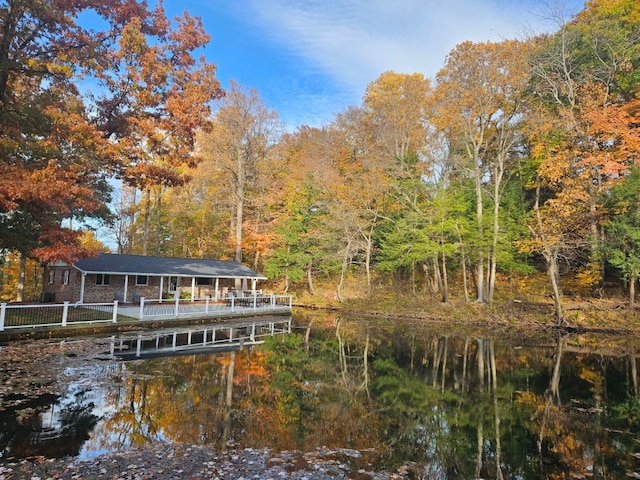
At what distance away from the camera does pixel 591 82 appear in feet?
65.4

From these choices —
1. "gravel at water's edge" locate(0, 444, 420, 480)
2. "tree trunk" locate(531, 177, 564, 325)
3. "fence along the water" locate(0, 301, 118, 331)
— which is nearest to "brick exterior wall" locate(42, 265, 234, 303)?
"fence along the water" locate(0, 301, 118, 331)

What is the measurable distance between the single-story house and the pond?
11.4 meters

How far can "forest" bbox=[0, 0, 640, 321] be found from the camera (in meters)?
12.6

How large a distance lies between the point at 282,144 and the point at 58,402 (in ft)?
93.9

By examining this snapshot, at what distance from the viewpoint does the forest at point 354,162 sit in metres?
12.6

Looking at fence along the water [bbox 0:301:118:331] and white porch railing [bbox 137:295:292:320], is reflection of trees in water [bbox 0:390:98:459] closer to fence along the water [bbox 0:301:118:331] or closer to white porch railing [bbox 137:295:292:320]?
fence along the water [bbox 0:301:118:331]

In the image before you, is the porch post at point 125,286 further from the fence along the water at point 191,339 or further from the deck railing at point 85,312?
the fence along the water at point 191,339

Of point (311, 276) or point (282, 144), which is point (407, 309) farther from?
point (282, 144)


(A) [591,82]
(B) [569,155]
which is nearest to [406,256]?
(B) [569,155]

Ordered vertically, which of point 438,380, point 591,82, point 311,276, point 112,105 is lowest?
point 438,380

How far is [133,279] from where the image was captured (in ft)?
72.8

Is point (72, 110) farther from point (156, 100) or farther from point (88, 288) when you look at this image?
point (88, 288)

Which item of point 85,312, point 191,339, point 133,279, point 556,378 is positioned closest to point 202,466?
point 556,378

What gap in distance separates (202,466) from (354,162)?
30532mm
